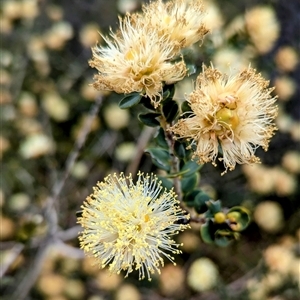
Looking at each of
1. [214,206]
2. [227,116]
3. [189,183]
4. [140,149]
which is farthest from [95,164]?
[227,116]

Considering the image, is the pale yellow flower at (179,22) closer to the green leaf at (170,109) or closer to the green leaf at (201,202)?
the green leaf at (170,109)

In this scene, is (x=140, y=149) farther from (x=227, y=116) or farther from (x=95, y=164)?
(x=227, y=116)

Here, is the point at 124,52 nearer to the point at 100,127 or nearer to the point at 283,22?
the point at 100,127

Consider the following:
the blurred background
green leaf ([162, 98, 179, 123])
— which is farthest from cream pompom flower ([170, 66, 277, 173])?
the blurred background

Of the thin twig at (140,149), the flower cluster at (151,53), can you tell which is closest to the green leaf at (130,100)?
the flower cluster at (151,53)

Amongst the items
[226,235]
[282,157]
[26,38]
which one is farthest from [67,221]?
[226,235]

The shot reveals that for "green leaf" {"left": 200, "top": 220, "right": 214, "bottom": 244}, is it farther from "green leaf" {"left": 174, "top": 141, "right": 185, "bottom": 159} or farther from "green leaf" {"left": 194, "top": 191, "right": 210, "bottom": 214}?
"green leaf" {"left": 174, "top": 141, "right": 185, "bottom": 159}
